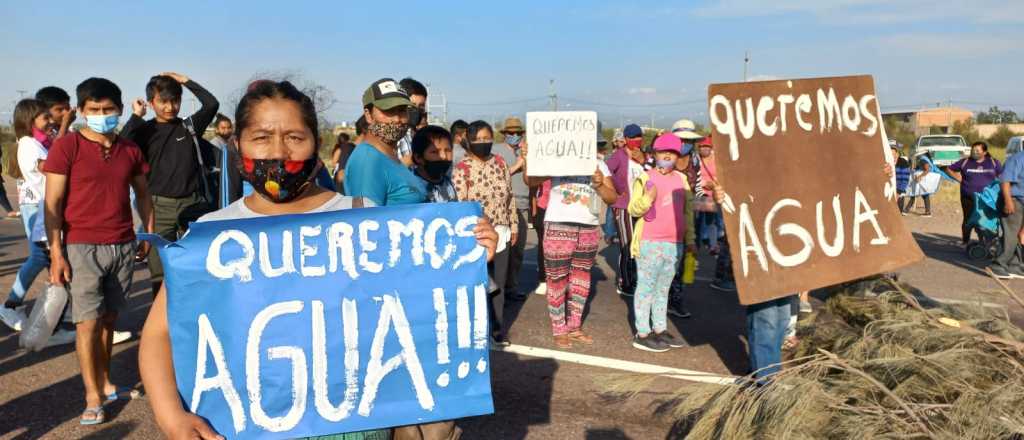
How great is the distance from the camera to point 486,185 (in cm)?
627

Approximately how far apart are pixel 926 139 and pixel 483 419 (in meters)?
31.7

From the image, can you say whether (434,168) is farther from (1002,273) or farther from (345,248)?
(1002,273)

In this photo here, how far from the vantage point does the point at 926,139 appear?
31.1 meters

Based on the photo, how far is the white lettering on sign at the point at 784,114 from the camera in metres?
Answer: 4.27

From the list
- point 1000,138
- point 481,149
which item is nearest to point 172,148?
point 481,149

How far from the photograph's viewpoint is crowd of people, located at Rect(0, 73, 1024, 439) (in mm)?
2195

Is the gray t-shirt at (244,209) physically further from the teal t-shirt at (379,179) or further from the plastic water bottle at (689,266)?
the plastic water bottle at (689,266)

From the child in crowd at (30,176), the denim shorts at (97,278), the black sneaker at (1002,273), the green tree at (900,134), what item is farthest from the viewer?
the green tree at (900,134)

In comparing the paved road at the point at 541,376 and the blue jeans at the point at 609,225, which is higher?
the blue jeans at the point at 609,225

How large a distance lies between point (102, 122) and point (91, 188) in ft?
1.29

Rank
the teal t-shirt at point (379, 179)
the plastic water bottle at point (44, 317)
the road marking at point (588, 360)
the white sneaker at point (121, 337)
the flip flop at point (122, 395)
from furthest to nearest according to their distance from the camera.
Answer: the white sneaker at point (121, 337)
the road marking at point (588, 360)
the plastic water bottle at point (44, 317)
the flip flop at point (122, 395)
the teal t-shirt at point (379, 179)

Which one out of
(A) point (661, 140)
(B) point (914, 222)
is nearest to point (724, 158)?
(A) point (661, 140)

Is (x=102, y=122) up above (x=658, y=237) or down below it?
above

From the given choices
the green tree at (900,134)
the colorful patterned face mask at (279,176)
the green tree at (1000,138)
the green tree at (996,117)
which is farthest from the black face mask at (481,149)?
the green tree at (996,117)
